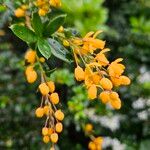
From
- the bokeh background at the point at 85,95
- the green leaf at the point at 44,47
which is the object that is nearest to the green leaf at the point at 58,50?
the green leaf at the point at 44,47

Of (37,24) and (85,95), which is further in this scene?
(85,95)

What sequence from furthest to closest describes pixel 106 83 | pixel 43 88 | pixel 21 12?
pixel 21 12 < pixel 43 88 < pixel 106 83

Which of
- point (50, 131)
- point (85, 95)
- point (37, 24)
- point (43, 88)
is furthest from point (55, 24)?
point (85, 95)

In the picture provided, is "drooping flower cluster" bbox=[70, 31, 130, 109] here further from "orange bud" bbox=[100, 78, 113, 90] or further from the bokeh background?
the bokeh background

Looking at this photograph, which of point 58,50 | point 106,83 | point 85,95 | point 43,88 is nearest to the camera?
point 106,83

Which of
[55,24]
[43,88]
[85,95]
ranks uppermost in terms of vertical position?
[55,24]

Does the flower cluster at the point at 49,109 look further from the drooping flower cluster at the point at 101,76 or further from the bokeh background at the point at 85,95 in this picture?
the bokeh background at the point at 85,95

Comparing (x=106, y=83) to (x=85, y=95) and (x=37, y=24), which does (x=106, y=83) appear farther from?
(x=85, y=95)

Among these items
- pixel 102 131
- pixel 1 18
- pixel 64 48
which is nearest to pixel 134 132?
pixel 102 131
